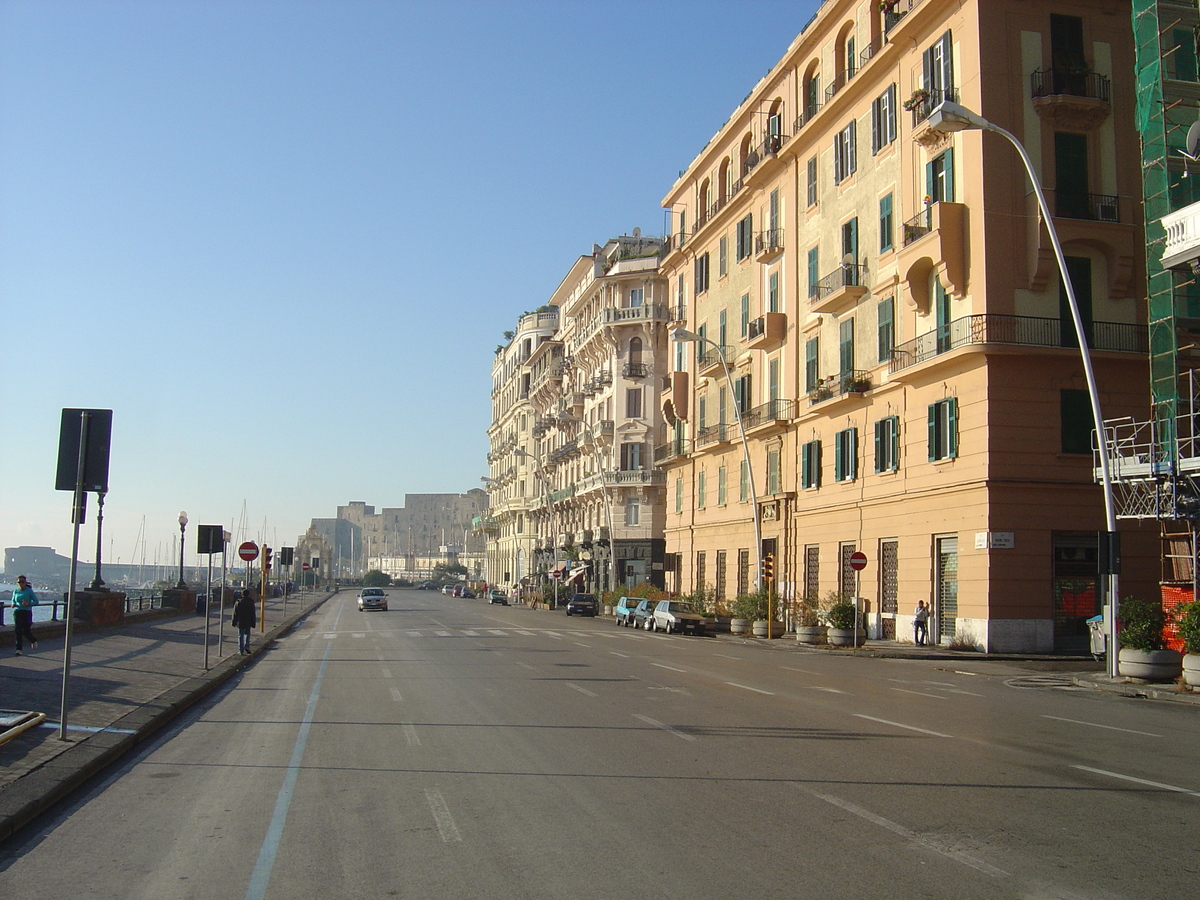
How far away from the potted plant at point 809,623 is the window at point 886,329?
29.3 ft

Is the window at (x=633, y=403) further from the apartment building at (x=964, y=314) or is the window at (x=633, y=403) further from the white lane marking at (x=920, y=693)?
the white lane marking at (x=920, y=693)

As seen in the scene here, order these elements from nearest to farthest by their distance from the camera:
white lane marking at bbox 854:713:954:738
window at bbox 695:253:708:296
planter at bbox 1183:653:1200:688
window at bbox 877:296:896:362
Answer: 1. white lane marking at bbox 854:713:954:738
2. planter at bbox 1183:653:1200:688
3. window at bbox 877:296:896:362
4. window at bbox 695:253:708:296

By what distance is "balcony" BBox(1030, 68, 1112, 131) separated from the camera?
3155 cm

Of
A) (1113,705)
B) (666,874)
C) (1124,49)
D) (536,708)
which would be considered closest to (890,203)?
(1124,49)

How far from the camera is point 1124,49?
32.3m

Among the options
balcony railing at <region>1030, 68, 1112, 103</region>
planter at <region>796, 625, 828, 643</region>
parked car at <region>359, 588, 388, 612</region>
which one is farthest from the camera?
parked car at <region>359, 588, 388, 612</region>

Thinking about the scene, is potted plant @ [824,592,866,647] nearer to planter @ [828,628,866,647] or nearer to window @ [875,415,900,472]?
planter @ [828,628,866,647]

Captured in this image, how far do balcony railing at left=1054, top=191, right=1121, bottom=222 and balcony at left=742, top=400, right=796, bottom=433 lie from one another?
15.0m

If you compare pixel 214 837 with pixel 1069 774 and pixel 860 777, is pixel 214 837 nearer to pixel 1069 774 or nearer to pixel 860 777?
pixel 860 777

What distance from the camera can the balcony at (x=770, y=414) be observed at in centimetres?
4481

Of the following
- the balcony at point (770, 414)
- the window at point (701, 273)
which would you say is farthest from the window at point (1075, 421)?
the window at point (701, 273)

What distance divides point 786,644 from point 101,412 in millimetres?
27247

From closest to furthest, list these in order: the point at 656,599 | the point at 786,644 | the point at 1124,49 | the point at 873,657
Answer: the point at 873,657
the point at 1124,49
the point at 786,644
the point at 656,599

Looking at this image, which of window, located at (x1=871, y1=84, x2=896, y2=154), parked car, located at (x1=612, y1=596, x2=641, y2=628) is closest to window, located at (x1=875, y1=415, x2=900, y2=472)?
window, located at (x1=871, y1=84, x2=896, y2=154)
